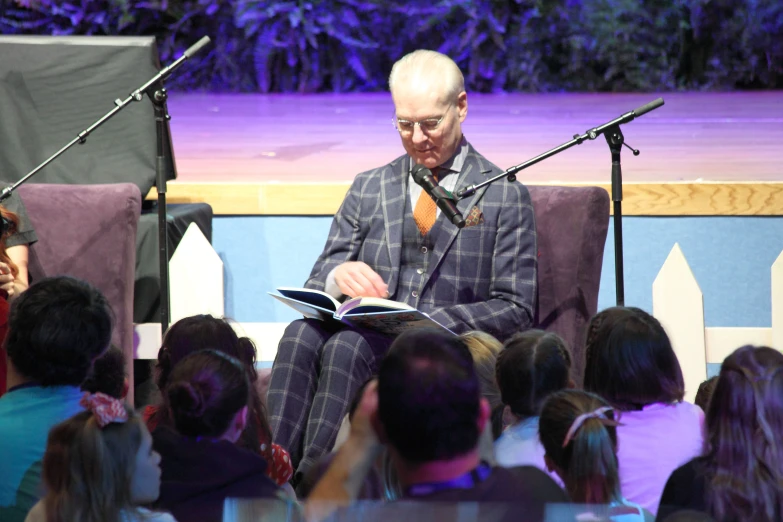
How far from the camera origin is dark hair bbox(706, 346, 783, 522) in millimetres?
1445

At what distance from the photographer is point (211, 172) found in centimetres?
383

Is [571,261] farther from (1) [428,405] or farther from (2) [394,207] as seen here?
(1) [428,405]

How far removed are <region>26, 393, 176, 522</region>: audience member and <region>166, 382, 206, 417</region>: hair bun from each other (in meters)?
0.15

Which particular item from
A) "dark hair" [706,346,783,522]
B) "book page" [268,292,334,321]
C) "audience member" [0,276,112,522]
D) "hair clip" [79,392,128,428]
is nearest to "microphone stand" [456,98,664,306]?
"book page" [268,292,334,321]

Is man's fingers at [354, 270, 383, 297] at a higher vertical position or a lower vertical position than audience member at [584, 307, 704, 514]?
higher

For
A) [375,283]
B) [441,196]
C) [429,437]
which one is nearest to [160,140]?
[375,283]

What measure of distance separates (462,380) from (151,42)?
2.34 m

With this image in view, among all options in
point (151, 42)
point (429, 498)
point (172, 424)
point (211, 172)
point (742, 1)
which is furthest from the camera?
point (742, 1)

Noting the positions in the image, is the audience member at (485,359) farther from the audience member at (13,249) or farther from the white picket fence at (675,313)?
the audience member at (13,249)

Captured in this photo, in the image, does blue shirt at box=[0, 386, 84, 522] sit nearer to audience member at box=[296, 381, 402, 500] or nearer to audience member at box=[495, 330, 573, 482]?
audience member at box=[296, 381, 402, 500]

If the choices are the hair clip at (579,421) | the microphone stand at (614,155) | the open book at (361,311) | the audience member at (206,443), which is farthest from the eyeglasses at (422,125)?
the hair clip at (579,421)

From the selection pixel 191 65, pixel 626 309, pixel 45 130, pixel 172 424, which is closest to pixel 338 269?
pixel 626 309

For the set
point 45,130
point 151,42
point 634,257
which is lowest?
point 634,257

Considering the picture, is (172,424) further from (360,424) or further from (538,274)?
(538,274)
